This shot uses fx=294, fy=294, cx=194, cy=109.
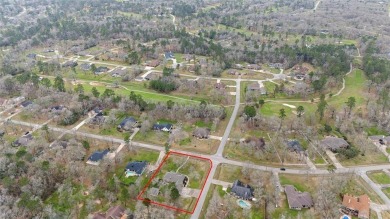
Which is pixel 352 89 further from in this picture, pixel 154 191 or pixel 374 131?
pixel 154 191

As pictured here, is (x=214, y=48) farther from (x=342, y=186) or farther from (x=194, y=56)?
(x=342, y=186)

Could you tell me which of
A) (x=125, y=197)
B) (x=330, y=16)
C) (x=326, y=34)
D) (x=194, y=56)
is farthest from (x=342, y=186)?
(x=330, y=16)

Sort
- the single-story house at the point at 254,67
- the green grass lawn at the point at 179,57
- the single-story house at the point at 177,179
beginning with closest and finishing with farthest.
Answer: the single-story house at the point at 177,179
the single-story house at the point at 254,67
the green grass lawn at the point at 179,57

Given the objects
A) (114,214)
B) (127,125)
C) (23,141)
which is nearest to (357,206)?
(114,214)

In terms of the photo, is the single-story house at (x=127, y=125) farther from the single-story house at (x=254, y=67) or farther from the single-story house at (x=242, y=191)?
the single-story house at (x=254, y=67)

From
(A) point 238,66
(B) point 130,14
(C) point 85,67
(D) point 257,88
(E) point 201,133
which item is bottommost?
(E) point 201,133

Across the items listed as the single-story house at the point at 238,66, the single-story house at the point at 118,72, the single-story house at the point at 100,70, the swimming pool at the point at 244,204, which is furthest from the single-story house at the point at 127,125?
the single-story house at the point at 238,66

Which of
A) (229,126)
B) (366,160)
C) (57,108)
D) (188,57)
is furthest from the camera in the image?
(188,57)
